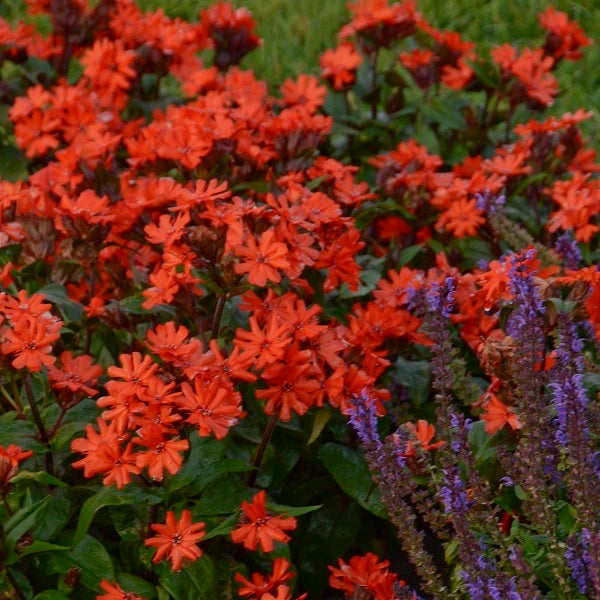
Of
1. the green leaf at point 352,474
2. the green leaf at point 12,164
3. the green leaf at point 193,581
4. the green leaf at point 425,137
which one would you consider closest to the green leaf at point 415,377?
the green leaf at point 352,474

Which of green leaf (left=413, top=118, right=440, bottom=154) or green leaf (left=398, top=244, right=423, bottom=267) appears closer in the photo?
green leaf (left=398, top=244, right=423, bottom=267)

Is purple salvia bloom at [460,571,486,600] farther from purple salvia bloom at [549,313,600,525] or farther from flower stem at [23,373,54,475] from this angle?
flower stem at [23,373,54,475]

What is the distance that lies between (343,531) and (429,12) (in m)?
3.18

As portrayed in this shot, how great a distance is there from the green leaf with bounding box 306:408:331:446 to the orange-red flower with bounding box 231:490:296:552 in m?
0.19

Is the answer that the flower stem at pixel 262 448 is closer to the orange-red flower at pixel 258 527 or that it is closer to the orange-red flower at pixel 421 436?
the orange-red flower at pixel 258 527

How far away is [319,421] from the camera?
1.99 metres

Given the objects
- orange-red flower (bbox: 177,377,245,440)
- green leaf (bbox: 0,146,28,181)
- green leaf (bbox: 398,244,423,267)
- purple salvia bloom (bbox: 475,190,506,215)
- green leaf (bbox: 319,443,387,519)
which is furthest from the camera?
green leaf (bbox: 0,146,28,181)

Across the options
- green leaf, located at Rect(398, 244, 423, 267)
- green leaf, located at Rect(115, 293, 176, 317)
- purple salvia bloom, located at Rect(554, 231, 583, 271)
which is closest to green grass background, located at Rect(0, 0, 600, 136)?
green leaf, located at Rect(398, 244, 423, 267)

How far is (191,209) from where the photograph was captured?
2031 millimetres

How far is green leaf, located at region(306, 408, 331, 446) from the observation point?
6.45 feet

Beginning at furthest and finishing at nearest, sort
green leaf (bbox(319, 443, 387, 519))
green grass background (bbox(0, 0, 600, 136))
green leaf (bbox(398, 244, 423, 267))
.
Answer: green grass background (bbox(0, 0, 600, 136)) → green leaf (bbox(398, 244, 423, 267)) → green leaf (bbox(319, 443, 387, 519))

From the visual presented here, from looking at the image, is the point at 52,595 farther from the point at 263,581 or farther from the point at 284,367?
the point at 284,367

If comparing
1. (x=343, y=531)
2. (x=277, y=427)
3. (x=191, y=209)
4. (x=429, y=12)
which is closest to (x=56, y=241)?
(x=191, y=209)

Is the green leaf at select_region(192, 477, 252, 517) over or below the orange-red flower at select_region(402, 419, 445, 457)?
below
